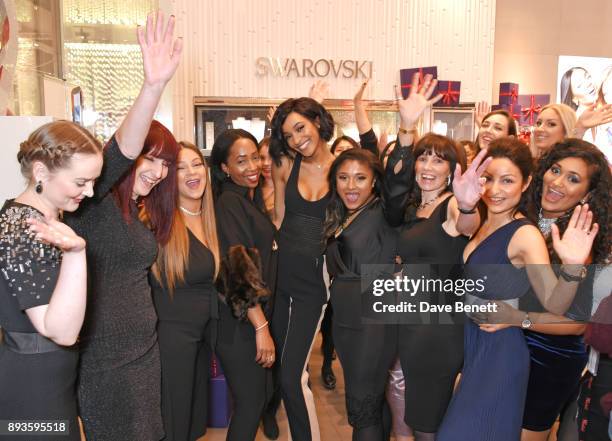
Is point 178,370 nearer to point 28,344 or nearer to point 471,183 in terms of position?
point 28,344

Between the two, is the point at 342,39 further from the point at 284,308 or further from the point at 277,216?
the point at 284,308

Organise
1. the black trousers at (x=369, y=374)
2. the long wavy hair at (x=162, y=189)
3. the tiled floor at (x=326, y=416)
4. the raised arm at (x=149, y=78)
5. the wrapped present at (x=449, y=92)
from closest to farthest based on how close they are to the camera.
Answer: the raised arm at (x=149, y=78) < the long wavy hair at (x=162, y=189) < the black trousers at (x=369, y=374) < the tiled floor at (x=326, y=416) < the wrapped present at (x=449, y=92)

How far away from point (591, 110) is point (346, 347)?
2033 mm

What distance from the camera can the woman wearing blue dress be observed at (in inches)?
66.2

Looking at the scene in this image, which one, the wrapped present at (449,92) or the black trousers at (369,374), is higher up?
the wrapped present at (449,92)

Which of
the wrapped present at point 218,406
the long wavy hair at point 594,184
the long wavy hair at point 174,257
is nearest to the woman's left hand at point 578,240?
the long wavy hair at point 594,184

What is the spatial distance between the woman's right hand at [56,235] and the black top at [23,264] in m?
0.06

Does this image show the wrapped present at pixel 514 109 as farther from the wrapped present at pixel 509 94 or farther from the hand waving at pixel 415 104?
the hand waving at pixel 415 104

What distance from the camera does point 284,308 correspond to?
2572mm

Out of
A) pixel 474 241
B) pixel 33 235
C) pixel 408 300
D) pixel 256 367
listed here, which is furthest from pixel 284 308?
pixel 33 235

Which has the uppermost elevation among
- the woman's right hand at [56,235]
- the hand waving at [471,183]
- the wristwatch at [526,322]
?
the hand waving at [471,183]

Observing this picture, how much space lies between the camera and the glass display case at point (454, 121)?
5527 mm

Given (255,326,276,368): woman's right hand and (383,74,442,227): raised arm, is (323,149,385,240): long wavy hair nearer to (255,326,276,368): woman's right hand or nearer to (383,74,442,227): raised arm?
(383,74,442,227): raised arm

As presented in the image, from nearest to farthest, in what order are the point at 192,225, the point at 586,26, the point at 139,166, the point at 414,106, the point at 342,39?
the point at 139,166
the point at 192,225
the point at 414,106
the point at 342,39
the point at 586,26
